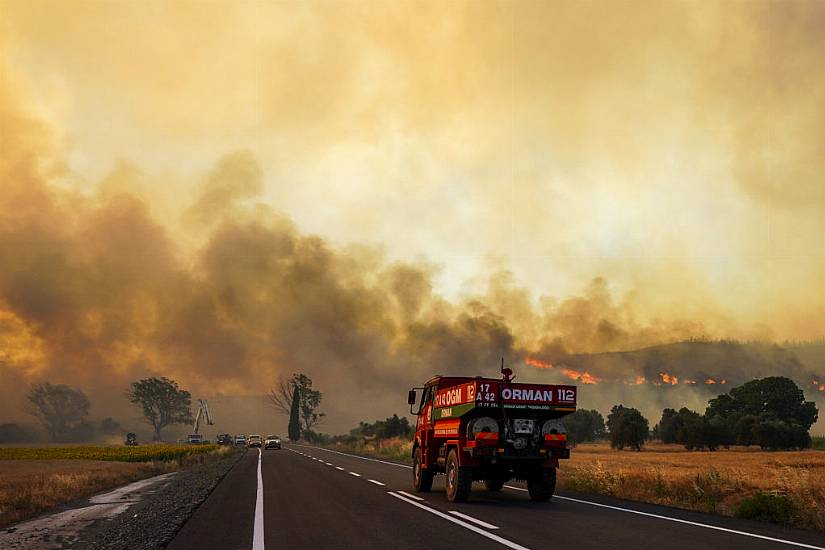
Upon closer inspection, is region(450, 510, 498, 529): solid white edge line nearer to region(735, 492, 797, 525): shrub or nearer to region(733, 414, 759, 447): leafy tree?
region(735, 492, 797, 525): shrub

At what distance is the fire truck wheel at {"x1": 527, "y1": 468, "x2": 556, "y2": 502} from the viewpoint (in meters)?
17.0

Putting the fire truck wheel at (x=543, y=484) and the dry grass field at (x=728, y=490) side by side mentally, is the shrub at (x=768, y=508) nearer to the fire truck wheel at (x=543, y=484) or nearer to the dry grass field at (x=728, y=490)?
the dry grass field at (x=728, y=490)

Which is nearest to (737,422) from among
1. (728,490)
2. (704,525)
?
(728,490)

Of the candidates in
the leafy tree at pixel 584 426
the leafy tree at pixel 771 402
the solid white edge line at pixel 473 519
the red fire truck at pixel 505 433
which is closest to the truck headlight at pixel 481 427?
the red fire truck at pixel 505 433

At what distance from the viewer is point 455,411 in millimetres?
17500

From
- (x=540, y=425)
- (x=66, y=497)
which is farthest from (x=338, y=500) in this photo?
(x=66, y=497)

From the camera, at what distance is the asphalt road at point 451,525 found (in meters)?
10.1

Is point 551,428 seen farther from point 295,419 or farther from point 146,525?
point 295,419

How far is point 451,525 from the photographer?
11.9 m

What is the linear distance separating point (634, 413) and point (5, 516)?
94.4 m

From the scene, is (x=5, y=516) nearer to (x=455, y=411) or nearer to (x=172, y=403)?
(x=455, y=411)

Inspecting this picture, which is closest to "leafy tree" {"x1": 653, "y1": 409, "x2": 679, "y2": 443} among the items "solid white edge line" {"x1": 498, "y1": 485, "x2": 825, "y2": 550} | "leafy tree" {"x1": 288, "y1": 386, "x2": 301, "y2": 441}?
"leafy tree" {"x1": 288, "y1": 386, "x2": 301, "y2": 441}

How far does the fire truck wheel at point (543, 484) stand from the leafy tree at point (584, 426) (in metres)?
118

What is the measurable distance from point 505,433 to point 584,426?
135 m
